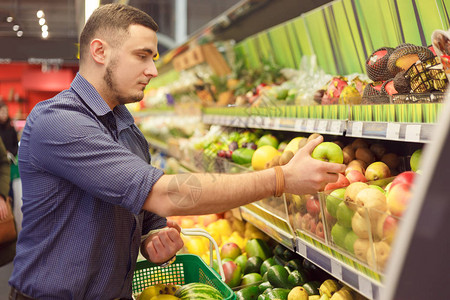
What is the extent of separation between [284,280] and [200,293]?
1.81ft

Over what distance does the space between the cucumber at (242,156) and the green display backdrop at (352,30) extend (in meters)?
0.72

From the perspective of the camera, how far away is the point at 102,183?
116cm

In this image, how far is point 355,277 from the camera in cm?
125

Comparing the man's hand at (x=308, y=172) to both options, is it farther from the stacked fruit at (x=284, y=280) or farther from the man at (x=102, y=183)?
the stacked fruit at (x=284, y=280)

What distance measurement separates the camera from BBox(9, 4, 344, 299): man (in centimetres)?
113

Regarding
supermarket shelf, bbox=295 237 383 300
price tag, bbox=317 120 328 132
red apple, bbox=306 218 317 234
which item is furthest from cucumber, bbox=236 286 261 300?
price tag, bbox=317 120 328 132

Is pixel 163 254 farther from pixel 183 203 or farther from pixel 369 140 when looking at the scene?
pixel 369 140

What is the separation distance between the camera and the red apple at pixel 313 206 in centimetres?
149

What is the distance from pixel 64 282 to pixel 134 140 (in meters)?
0.56

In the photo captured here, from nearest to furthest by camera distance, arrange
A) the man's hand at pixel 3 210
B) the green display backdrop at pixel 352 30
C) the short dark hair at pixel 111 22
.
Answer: the short dark hair at pixel 111 22, the green display backdrop at pixel 352 30, the man's hand at pixel 3 210

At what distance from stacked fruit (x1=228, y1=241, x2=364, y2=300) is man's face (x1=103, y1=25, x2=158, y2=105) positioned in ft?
3.43

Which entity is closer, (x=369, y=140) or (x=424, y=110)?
(x=424, y=110)

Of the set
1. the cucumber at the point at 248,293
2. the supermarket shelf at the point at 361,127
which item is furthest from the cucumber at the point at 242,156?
the cucumber at the point at 248,293

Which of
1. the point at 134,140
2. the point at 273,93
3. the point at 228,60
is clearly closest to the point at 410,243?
the point at 134,140
